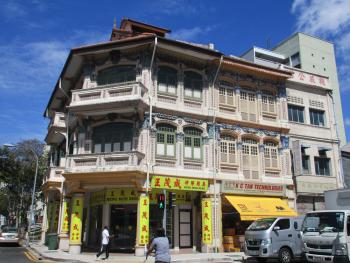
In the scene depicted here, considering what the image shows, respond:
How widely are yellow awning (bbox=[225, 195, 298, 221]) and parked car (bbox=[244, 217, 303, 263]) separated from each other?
418 centimetres

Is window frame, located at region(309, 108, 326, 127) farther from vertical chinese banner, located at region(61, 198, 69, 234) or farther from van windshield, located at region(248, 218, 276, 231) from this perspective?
vertical chinese banner, located at region(61, 198, 69, 234)

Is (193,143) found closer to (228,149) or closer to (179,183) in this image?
(228,149)

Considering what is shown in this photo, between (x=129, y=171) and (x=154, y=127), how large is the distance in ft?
11.0

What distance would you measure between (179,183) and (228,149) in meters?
4.41

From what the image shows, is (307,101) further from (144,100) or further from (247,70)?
(144,100)

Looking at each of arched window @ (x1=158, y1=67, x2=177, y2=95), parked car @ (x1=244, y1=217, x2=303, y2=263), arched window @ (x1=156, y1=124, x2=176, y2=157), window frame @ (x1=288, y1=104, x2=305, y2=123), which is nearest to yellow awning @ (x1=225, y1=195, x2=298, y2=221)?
parked car @ (x1=244, y1=217, x2=303, y2=263)

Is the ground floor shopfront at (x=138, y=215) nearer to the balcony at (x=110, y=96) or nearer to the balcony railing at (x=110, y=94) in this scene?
the balcony at (x=110, y=96)

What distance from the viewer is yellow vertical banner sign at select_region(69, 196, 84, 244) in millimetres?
20406

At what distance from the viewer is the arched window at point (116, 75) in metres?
22.4

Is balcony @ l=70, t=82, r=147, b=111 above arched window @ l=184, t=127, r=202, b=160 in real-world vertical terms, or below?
above

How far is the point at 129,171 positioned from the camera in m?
19.2

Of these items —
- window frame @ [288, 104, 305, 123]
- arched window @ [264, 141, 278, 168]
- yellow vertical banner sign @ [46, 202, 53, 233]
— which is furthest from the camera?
yellow vertical banner sign @ [46, 202, 53, 233]

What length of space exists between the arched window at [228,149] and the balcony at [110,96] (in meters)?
5.93

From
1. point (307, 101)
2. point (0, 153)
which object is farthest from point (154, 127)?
point (0, 153)
